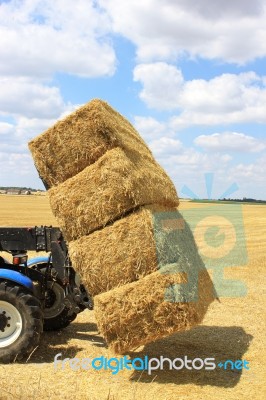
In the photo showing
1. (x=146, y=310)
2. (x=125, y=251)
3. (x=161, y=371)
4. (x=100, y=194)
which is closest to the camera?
(x=146, y=310)

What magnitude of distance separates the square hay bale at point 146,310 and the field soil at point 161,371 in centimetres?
52

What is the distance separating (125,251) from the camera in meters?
5.45

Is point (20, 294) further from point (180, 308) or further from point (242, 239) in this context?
point (242, 239)

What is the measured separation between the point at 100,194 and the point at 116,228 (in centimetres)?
43

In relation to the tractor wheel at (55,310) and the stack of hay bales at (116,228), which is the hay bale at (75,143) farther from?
the tractor wheel at (55,310)

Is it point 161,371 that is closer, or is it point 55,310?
point 161,371

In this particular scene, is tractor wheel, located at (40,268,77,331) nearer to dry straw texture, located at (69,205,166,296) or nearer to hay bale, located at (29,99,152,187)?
dry straw texture, located at (69,205,166,296)

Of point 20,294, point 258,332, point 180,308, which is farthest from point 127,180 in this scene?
point 258,332

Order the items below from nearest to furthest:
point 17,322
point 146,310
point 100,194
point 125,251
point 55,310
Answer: point 146,310 < point 125,251 < point 100,194 < point 17,322 < point 55,310

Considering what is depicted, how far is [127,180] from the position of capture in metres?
5.50

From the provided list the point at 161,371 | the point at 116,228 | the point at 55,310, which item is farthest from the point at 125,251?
the point at 55,310

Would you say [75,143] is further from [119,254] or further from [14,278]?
[14,278]

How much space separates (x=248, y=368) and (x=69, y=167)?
326 cm

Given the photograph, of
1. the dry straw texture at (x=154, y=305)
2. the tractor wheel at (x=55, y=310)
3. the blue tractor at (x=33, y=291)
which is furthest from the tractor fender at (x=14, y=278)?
the dry straw texture at (x=154, y=305)
